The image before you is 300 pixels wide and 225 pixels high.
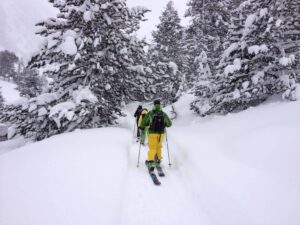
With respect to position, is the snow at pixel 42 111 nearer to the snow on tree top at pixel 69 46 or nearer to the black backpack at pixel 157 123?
the snow on tree top at pixel 69 46

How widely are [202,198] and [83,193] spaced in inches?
111

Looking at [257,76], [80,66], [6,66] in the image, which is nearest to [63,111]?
[80,66]

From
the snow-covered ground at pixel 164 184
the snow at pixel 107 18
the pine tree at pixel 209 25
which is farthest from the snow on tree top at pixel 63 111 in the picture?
the pine tree at pixel 209 25

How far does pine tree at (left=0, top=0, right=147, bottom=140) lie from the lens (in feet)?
35.9

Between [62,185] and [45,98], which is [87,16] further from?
[62,185]

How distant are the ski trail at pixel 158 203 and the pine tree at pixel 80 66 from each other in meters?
4.89

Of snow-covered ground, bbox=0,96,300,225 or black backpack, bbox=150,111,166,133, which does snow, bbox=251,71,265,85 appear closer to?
snow-covered ground, bbox=0,96,300,225

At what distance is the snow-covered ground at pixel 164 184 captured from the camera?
4316 mm

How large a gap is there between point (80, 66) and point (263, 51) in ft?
29.2

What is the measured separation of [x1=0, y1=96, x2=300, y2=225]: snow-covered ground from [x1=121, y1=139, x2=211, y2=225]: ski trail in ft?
0.07

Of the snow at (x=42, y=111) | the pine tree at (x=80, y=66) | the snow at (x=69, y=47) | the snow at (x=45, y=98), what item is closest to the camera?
the snow at (x=69, y=47)

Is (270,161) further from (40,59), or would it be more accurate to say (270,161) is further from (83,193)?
(40,59)

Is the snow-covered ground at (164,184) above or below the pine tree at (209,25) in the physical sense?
below

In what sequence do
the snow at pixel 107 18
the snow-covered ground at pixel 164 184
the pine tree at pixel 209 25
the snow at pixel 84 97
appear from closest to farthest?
the snow-covered ground at pixel 164 184
the snow at pixel 84 97
the snow at pixel 107 18
the pine tree at pixel 209 25
